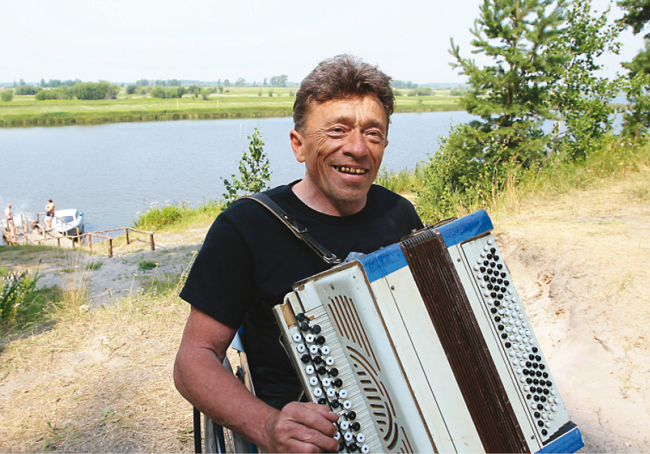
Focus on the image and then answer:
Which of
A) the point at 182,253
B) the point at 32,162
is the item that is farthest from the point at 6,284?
the point at 32,162

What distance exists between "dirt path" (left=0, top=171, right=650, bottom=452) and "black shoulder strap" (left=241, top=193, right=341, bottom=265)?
2.00 metres

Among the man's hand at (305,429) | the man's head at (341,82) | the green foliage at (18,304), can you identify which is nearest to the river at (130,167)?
the green foliage at (18,304)

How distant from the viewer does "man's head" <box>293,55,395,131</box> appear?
1.78m

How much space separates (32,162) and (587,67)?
37.3 m

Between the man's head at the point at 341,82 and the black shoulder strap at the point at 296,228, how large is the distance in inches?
14.7

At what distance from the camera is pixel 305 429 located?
1339 millimetres

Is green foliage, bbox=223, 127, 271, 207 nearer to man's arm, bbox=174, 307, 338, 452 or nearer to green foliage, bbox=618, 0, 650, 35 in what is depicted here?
man's arm, bbox=174, 307, 338, 452

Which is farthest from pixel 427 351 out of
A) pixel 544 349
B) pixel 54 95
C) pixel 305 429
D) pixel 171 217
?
pixel 54 95

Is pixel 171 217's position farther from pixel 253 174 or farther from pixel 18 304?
pixel 18 304

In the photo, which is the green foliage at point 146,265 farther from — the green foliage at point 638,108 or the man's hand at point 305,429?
the green foliage at point 638,108

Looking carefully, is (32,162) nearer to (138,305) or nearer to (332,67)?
(138,305)

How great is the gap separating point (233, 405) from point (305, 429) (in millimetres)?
292

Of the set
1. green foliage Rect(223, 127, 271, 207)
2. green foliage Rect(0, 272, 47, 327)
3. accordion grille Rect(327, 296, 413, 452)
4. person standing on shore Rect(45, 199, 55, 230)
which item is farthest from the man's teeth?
person standing on shore Rect(45, 199, 55, 230)

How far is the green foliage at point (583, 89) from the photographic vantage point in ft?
33.2
